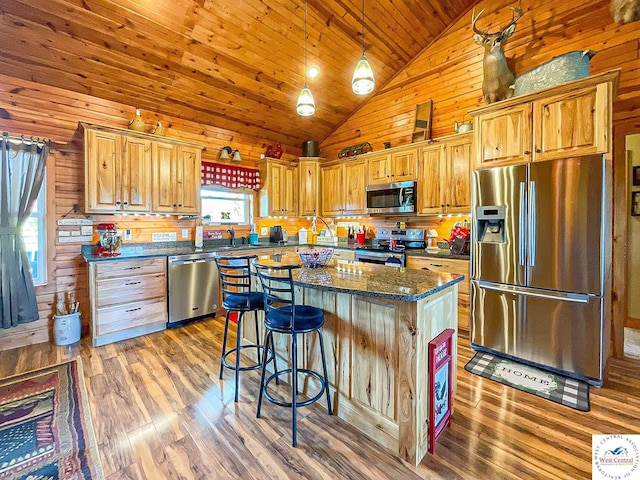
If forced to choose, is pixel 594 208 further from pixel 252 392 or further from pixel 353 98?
pixel 353 98

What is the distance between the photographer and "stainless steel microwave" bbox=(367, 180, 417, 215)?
418 centimetres

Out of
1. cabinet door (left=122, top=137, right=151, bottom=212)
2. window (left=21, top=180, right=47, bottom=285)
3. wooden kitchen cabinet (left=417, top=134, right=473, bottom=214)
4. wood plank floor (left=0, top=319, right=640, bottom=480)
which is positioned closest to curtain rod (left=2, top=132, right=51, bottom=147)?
window (left=21, top=180, right=47, bottom=285)

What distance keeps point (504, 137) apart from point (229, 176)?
12.4 ft

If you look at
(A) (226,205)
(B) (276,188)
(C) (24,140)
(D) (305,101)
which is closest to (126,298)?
(C) (24,140)

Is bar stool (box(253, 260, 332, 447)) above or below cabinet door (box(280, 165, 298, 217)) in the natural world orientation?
below

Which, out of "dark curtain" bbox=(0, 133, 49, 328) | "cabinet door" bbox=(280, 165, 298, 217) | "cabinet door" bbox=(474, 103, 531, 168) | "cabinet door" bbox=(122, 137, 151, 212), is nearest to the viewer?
"cabinet door" bbox=(474, 103, 531, 168)

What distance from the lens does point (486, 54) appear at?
330cm

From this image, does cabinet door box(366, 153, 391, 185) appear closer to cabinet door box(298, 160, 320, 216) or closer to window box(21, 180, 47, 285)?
cabinet door box(298, 160, 320, 216)

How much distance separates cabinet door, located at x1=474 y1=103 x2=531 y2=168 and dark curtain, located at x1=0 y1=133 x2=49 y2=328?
15.5 feet

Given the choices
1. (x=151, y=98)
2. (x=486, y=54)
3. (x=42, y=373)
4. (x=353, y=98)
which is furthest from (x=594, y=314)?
(x=151, y=98)

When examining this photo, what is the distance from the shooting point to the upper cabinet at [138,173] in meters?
3.37

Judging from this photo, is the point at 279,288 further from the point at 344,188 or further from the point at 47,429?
the point at 344,188

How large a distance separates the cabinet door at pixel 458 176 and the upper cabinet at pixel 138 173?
11.2 feet

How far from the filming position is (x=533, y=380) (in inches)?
99.3
